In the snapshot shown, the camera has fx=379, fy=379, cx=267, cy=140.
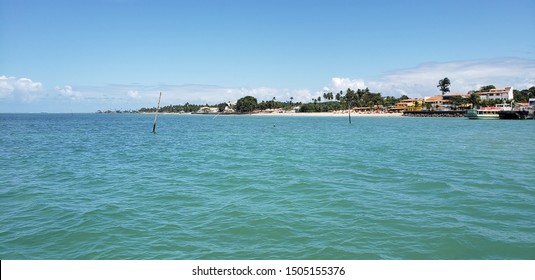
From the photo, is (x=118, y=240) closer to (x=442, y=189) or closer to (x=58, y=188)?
(x=58, y=188)

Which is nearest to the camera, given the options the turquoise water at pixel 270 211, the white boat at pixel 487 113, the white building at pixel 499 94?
the turquoise water at pixel 270 211

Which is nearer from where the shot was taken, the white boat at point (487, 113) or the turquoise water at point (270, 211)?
the turquoise water at point (270, 211)

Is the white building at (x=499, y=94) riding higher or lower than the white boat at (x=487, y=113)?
higher

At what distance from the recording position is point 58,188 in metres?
16.7

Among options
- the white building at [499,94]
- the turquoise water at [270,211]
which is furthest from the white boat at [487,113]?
the turquoise water at [270,211]

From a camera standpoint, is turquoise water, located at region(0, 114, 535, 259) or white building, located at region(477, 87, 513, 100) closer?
turquoise water, located at region(0, 114, 535, 259)

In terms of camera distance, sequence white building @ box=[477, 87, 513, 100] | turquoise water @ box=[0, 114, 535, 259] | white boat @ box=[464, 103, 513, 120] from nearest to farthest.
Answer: turquoise water @ box=[0, 114, 535, 259], white boat @ box=[464, 103, 513, 120], white building @ box=[477, 87, 513, 100]

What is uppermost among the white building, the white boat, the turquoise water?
the white building

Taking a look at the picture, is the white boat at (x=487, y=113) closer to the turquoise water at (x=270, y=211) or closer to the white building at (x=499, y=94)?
the white building at (x=499, y=94)

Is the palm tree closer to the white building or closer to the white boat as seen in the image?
the white building

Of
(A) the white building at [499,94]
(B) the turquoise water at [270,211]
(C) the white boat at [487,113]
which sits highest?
(A) the white building at [499,94]

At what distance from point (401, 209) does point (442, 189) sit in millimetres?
4354

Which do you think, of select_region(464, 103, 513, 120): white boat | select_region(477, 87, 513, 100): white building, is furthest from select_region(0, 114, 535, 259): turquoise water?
select_region(477, 87, 513, 100): white building

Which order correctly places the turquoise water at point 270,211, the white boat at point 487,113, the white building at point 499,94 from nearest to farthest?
the turquoise water at point 270,211 → the white boat at point 487,113 → the white building at point 499,94
